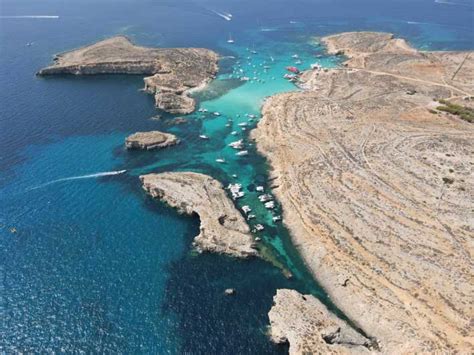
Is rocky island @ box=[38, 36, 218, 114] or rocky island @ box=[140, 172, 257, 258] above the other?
rocky island @ box=[38, 36, 218, 114]

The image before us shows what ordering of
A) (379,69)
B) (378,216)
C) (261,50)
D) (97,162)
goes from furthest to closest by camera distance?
(261,50), (379,69), (97,162), (378,216)

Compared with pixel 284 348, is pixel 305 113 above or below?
above

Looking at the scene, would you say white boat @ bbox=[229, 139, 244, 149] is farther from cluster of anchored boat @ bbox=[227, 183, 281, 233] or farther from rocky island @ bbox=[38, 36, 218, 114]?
rocky island @ bbox=[38, 36, 218, 114]

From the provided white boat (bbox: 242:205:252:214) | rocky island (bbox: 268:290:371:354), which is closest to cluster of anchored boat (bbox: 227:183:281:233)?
white boat (bbox: 242:205:252:214)

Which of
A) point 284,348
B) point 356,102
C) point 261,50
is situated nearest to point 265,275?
point 284,348

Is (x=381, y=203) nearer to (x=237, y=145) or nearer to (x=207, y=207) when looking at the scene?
(x=207, y=207)

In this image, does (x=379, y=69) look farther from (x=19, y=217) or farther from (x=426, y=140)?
(x=19, y=217)
